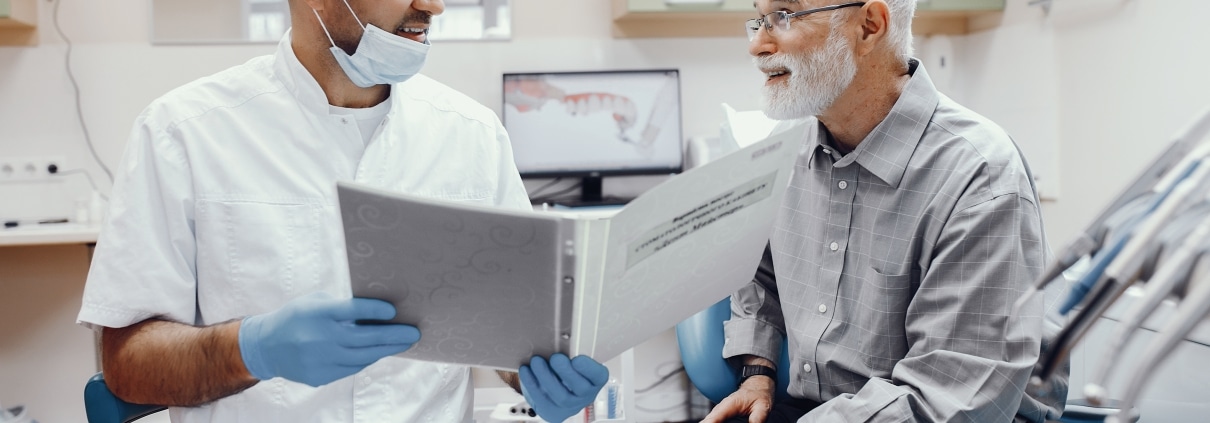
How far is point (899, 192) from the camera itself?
48.9 inches

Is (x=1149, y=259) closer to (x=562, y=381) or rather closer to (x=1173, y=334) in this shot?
(x=1173, y=334)

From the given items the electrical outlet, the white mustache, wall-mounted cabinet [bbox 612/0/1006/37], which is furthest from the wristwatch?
the electrical outlet

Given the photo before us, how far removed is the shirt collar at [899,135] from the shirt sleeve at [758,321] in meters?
0.30

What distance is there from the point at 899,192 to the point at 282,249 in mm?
898

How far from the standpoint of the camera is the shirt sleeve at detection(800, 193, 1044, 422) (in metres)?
1.08

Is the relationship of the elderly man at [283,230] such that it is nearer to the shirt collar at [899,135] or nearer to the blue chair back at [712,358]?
the blue chair back at [712,358]

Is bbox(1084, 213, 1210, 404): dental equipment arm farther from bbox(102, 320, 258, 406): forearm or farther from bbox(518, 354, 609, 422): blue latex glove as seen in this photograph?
bbox(102, 320, 258, 406): forearm

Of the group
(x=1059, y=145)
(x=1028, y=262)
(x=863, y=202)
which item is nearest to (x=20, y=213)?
(x=863, y=202)

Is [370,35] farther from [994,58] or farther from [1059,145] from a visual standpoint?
[994,58]

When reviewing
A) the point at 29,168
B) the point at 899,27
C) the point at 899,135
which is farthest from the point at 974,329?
the point at 29,168

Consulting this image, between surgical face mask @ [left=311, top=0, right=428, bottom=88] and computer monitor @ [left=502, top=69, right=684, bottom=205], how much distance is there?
1699 millimetres

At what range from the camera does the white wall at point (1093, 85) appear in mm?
2053

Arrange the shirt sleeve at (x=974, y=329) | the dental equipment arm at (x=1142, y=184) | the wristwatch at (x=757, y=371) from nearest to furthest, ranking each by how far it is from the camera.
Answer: the dental equipment arm at (x=1142, y=184)
the shirt sleeve at (x=974, y=329)
the wristwatch at (x=757, y=371)

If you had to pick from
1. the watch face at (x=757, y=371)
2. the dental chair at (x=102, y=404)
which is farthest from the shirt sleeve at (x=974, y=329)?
the dental chair at (x=102, y=404)
